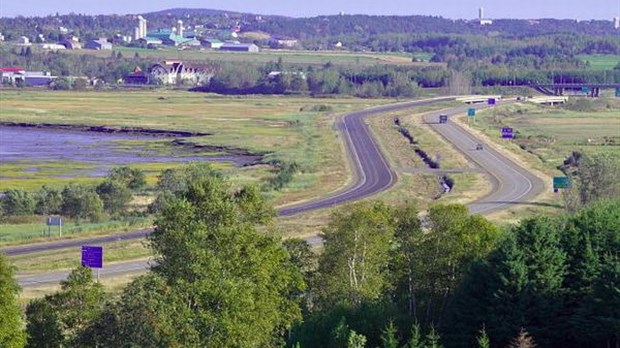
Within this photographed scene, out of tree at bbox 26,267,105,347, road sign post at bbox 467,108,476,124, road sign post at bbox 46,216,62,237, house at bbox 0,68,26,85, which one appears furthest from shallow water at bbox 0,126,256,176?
house at bbox 0,68,26,85

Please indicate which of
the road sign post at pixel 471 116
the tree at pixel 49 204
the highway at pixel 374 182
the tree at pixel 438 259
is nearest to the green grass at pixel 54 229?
the highway at pixel 374 182

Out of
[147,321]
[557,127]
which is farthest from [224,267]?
[557,127]

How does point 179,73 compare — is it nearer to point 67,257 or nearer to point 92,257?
point 67,257

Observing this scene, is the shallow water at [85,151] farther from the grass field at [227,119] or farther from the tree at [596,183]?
the tree at [596,183]

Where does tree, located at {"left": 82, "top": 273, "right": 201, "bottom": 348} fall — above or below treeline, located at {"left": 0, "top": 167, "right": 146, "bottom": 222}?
above

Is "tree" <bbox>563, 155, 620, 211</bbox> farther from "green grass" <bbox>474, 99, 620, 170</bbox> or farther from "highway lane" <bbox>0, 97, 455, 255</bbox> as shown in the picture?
"green grass" <bbox>474, 99, 620, 170</bbox>

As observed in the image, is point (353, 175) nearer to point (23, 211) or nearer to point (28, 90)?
point (23, 211)

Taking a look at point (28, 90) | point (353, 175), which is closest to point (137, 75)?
point (28, 90)
